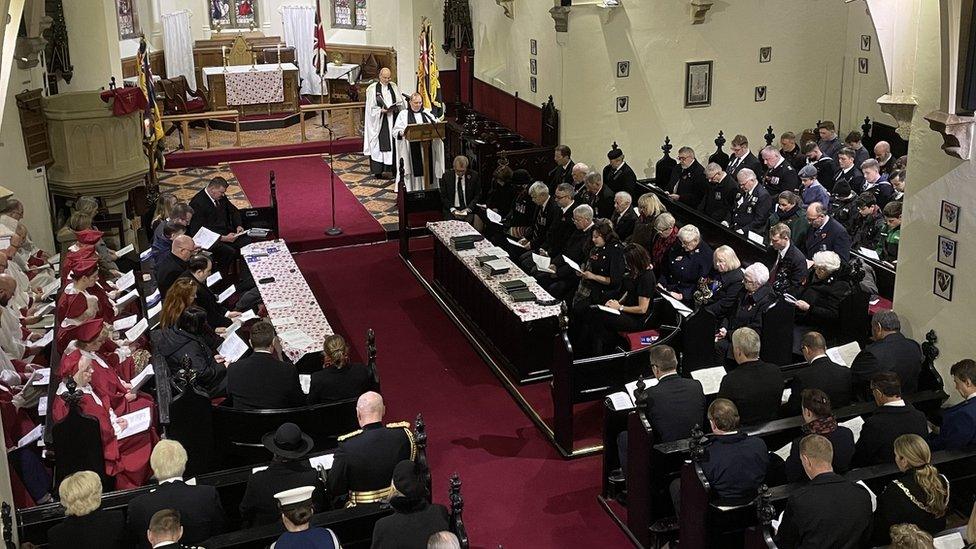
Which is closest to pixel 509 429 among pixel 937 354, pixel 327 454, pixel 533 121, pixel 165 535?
pixel 327 454

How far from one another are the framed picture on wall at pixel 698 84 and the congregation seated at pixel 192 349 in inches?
339

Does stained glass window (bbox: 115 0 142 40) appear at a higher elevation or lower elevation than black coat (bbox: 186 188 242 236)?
higher

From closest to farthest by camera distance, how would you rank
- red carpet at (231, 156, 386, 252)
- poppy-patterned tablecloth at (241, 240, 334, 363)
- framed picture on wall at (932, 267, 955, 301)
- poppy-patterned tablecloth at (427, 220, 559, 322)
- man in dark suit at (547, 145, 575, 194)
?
framed picture on wall at (932, 267, 955, 301), poppy-patterned tablecloth at (241, 240, 334, 363), poppy-patterned tablecloth at (427, 220, 559, 322), man in dark suit at (547, 145, 575, 194), red carpet at (231, 156, 386, 252)

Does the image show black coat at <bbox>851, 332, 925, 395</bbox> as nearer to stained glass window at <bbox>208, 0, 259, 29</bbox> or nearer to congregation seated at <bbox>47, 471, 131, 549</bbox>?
congregation seated at <bbox>47, 471, 131, 549</bbox>

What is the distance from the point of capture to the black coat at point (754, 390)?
6.95 meters

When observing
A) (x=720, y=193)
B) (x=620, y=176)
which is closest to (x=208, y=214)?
(x=620, y=176)

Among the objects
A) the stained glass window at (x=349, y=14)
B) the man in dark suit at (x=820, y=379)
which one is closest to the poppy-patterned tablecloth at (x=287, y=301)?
the man in dark suit at (x=820, y=379)

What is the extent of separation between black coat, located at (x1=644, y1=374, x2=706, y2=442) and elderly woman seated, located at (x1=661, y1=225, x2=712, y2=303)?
2.74 metres

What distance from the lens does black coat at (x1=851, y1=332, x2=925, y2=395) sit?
7258mm

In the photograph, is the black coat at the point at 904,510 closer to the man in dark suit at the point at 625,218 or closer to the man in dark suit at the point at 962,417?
the man in dark suit at the point at 962,417

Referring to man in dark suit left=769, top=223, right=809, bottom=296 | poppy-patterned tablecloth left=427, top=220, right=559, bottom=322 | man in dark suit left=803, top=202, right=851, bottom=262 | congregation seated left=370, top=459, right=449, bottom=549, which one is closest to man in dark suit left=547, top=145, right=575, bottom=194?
poppy-patterned tablecloth left=427, top=220, right=559, bottom=322

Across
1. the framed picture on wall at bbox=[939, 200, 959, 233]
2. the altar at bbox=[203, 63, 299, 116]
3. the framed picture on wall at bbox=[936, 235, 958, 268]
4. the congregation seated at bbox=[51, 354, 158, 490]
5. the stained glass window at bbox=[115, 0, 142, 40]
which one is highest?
the stained glass window at bbox=[115, 0, 142, 40]

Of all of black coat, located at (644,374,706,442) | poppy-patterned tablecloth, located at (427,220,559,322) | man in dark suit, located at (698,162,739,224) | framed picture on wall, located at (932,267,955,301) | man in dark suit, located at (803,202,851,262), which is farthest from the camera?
man in dark suit, located at (698,162,739,224)

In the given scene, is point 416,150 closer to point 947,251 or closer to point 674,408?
point 947,251
